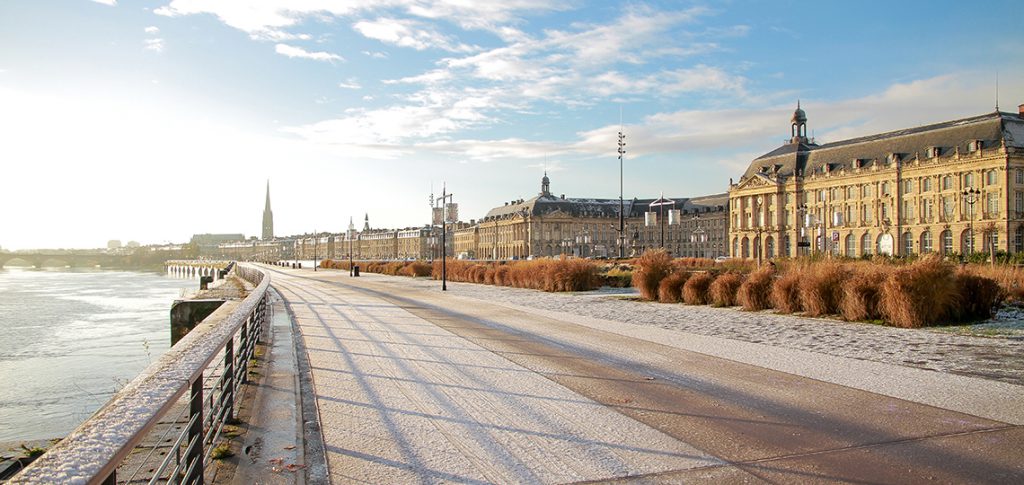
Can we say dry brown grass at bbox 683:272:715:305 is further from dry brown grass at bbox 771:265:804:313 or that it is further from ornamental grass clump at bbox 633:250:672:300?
dry brown grass at bbox 771:265:804:313

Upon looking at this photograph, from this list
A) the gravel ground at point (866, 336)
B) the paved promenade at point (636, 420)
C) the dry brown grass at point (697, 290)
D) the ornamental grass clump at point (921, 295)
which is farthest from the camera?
the dry brown grass at point (697, 290)

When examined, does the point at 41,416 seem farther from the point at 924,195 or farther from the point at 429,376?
the point at 924,195

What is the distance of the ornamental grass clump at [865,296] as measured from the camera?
15211 millimetres

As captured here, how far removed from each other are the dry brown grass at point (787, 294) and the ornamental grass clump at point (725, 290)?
71.3 inches

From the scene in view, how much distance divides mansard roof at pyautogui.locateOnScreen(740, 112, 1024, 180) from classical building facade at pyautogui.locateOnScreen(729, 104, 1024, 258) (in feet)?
0.44

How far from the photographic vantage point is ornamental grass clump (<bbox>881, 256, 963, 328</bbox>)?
14.0 meters

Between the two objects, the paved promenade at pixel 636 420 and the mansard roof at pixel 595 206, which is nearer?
the paved promenade at pixel 636 420

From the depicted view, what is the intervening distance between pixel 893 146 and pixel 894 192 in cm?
594

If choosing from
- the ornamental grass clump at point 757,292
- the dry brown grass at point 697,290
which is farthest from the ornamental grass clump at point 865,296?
the dry brown grass at point 697,290

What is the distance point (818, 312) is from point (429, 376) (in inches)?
460

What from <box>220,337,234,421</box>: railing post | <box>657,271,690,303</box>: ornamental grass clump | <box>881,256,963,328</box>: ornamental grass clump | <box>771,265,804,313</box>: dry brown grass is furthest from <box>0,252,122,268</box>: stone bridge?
<box>881,256,963,328</box>: ornamental grass clump

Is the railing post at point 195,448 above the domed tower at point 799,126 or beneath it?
Result: beneath

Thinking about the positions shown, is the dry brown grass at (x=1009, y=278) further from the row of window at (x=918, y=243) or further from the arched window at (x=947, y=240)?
the arched window at (x=947, y=240)

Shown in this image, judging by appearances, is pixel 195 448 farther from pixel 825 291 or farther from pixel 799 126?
pixel 799 126
